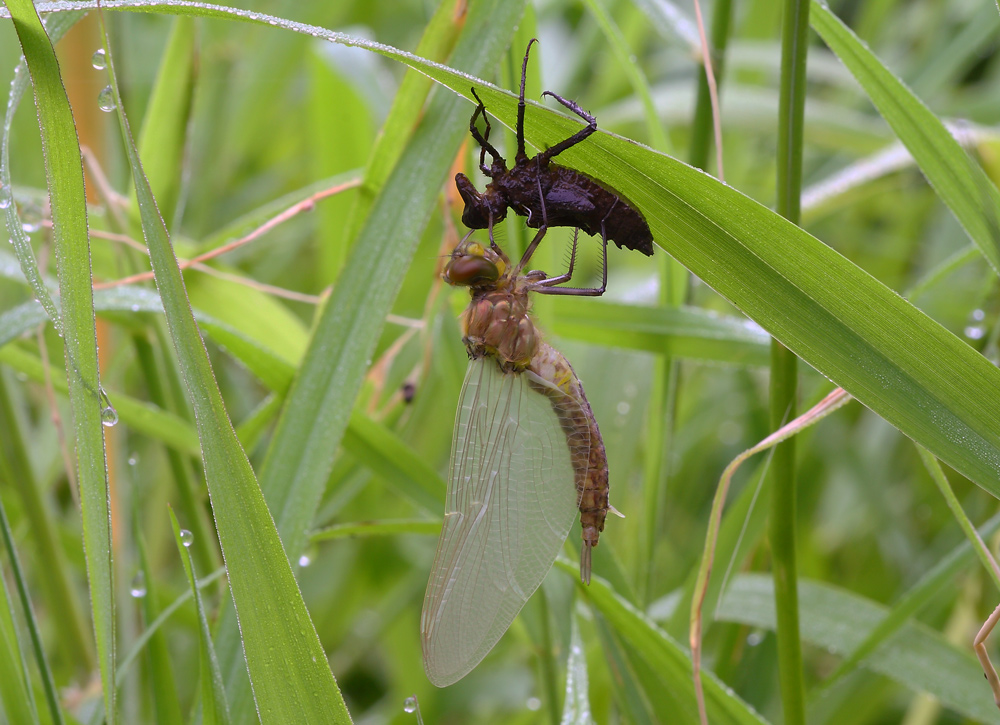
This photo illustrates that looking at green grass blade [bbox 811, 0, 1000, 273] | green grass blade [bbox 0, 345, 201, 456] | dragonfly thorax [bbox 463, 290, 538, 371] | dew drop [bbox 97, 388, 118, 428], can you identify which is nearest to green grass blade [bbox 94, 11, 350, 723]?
dew drop [bbox 97, 388, 118, 428]

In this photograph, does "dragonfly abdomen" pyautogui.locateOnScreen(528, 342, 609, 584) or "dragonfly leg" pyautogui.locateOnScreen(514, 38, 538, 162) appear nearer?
"dragonfly leg" pyautogui.locateOnScreen(514, 38, 538, 162)

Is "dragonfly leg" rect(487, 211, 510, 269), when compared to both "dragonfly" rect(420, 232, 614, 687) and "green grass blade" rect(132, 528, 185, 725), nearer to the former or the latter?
"dragonfly" rect(420, 232, 614, 687)

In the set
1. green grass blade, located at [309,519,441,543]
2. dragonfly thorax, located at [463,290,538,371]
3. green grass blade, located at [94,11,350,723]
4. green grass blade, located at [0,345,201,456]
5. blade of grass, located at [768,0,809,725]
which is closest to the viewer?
green grass blade, located at [94,11,350,723]

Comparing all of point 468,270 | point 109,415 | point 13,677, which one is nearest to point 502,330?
point 468,270

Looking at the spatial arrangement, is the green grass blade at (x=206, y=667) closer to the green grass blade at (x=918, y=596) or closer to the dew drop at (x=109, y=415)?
the dew drop at (x=109, y=415)

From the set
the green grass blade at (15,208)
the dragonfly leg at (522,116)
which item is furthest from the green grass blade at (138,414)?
the dragonfly leg at (522,116)

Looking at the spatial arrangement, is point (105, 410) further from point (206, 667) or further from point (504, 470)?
point (504, 470)
